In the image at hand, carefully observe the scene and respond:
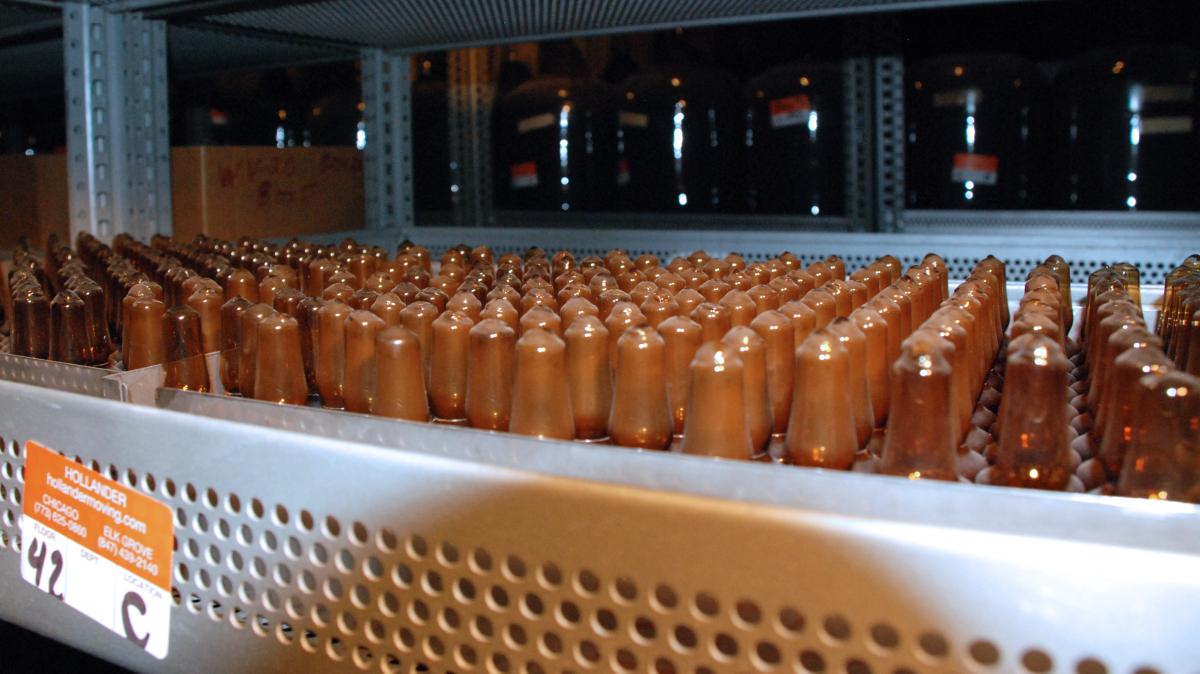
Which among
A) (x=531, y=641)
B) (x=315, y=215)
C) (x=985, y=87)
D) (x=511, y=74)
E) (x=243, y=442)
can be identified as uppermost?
(x=511, y=74)

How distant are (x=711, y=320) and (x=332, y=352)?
33 cm

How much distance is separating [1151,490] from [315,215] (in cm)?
220

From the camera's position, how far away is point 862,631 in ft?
1.76

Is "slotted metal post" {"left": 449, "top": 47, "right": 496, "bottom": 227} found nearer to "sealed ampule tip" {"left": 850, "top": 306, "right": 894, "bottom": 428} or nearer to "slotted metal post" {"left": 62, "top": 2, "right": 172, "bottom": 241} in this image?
"slotted metal post" {"left": 62, "top": 2, "right": 172, "bottom": 241}

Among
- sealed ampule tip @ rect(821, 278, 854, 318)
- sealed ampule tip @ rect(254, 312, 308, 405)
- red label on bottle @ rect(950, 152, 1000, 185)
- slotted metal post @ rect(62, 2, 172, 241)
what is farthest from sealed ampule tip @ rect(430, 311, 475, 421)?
red label on bottle @ rect(950, 152, 1000, 185)

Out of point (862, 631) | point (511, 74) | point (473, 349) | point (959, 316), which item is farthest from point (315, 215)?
point (862, 631)

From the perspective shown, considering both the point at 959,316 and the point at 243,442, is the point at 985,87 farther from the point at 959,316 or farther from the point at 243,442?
the point at 243,442

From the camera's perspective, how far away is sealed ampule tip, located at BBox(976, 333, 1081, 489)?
0.63 meters

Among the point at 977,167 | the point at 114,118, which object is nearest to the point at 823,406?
the point at 114,118

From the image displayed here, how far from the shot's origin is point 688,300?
0.94 meters

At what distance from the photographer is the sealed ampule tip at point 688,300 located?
93 cm

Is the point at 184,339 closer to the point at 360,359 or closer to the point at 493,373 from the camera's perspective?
the point at 360,359

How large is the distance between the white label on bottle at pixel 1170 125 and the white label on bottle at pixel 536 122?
1.49m

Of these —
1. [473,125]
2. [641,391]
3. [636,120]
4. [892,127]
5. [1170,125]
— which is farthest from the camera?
[473,125]
